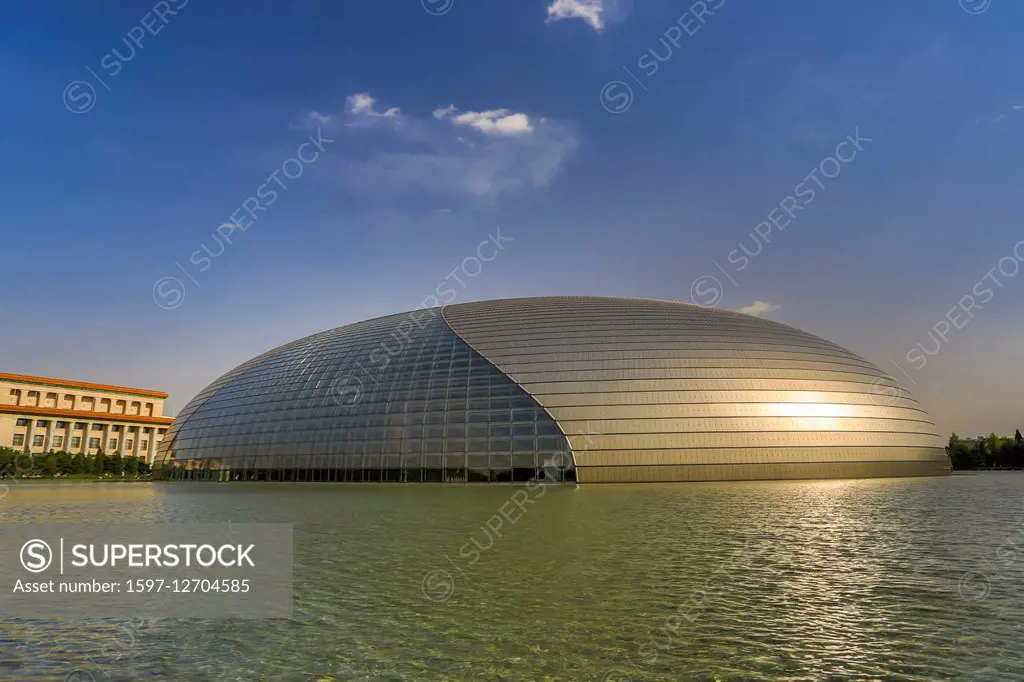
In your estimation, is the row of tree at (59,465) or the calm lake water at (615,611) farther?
the row of tree at (59,465)

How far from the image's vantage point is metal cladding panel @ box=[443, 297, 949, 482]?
36219 mm

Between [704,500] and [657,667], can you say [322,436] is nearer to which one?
[704,500]

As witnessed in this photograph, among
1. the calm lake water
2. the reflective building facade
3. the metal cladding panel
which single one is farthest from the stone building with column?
the calm lake water

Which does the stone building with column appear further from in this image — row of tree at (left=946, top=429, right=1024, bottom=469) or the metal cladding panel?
row of tree at (left=946, top=429, right=1024, bottom=469)

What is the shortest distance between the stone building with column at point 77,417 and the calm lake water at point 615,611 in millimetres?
96989

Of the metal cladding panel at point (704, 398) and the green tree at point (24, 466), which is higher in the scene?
the metal cladding panel at point (704, 398)

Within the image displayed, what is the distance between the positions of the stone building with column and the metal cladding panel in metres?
81.5

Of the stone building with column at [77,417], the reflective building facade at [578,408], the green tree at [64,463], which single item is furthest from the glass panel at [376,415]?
the stone building with column at [77,417]

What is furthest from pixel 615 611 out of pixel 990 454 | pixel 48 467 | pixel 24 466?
pixel 990 454

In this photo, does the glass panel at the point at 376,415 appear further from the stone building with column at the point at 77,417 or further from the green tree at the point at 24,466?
the stone building with column at the point at 77,417

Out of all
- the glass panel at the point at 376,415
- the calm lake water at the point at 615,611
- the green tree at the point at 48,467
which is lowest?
the calm lake water at the point at 615,611

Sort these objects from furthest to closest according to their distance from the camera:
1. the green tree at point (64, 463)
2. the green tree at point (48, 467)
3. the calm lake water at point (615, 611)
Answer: the green tree at point (64, 463) < the green tree at point (48, 467) < the calm lake water at point (615, 611)

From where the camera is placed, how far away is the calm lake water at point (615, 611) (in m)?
6.70

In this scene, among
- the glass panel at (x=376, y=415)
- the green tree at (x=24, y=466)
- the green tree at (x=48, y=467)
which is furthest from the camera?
the green tree at (x=48, y=467)
